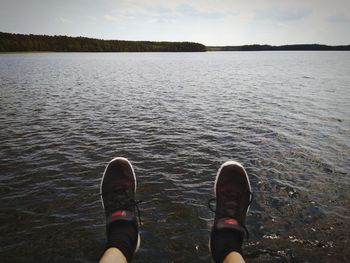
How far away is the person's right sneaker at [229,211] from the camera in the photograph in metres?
3.70

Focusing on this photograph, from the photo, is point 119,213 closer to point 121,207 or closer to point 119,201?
point 121,207

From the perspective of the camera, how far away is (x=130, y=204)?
479cm

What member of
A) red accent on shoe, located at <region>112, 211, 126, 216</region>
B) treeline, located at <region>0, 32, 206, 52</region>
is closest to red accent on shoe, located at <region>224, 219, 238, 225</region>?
red accent on shoe, located at <region>112, 211, 126, 216</region>

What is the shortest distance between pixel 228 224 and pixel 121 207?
6.39 ft

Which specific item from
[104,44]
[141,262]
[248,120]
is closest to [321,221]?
[141,262]

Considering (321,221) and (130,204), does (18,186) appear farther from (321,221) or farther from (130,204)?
(321,221)

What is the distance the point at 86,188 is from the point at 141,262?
3003mm

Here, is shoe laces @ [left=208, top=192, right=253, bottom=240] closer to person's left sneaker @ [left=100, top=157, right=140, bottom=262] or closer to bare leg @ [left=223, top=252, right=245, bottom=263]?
bare leg @ [left=223, top=252, right=245, bottom=263]

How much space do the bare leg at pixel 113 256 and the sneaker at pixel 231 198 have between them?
1664 millimetres

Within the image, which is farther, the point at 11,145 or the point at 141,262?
the point at 11,145

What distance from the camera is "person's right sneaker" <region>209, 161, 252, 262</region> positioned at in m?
3.70

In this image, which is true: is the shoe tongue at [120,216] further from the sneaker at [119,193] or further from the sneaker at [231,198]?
the sneaker at [231,198]

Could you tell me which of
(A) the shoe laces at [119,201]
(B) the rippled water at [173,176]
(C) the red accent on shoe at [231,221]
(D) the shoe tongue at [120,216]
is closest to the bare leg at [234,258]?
(C) the red accent on shoe at [231,221]

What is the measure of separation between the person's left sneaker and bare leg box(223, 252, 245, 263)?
4.27ft
